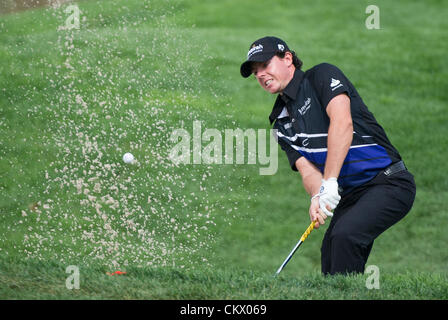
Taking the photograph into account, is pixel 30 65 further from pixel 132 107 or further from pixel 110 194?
pixel 110 194

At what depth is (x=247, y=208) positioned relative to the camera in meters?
10.2

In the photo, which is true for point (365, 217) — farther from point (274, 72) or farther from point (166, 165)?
point (166, 165)

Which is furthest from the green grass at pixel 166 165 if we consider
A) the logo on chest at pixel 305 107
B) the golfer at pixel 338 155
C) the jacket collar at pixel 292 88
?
the jacket collar at pixel 292 88

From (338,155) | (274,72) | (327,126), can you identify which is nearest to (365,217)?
(338,155)

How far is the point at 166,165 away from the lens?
10.2m

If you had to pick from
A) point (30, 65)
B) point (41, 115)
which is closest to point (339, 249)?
point (41, 115)

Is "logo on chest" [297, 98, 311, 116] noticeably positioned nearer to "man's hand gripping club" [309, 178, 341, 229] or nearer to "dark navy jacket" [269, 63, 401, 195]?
"dark navy jacket" [269, 63, 401, 195]

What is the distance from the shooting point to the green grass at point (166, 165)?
475 cm

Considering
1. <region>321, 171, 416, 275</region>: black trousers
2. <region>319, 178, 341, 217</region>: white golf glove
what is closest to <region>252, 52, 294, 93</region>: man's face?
<region>319, 178, 341, 217</region>: white golf glove

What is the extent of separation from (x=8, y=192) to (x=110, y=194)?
1.32 m

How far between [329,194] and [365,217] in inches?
10.7

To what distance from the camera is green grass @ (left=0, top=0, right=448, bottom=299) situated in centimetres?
475

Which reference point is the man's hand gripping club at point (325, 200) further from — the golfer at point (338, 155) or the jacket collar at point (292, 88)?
the jacket collar at point (292, 88)

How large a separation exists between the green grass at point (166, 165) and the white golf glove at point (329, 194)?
495mm
